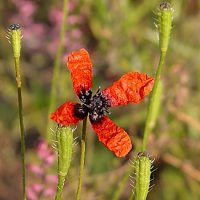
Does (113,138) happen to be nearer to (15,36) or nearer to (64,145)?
(64,145)

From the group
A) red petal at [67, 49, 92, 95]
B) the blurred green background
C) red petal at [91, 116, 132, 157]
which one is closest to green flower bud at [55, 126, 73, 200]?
red petal at [91, 116, 132, 157]

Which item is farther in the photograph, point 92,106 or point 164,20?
point 92,106

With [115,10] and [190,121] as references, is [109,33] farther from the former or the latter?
[190,121]

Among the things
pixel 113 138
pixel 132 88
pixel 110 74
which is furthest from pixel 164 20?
pixel 110 74

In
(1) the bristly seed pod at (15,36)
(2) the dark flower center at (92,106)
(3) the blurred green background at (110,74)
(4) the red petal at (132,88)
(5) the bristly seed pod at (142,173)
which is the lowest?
(3) the blurred green background at (110,74)

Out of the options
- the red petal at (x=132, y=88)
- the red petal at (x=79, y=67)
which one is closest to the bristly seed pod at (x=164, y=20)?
the red petal at (x=132, y=88)

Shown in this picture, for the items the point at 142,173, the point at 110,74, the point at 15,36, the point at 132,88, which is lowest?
the point at 110,74

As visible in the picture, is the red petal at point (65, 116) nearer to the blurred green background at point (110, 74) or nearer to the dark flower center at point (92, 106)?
the dark flower center at point (92, 106)
